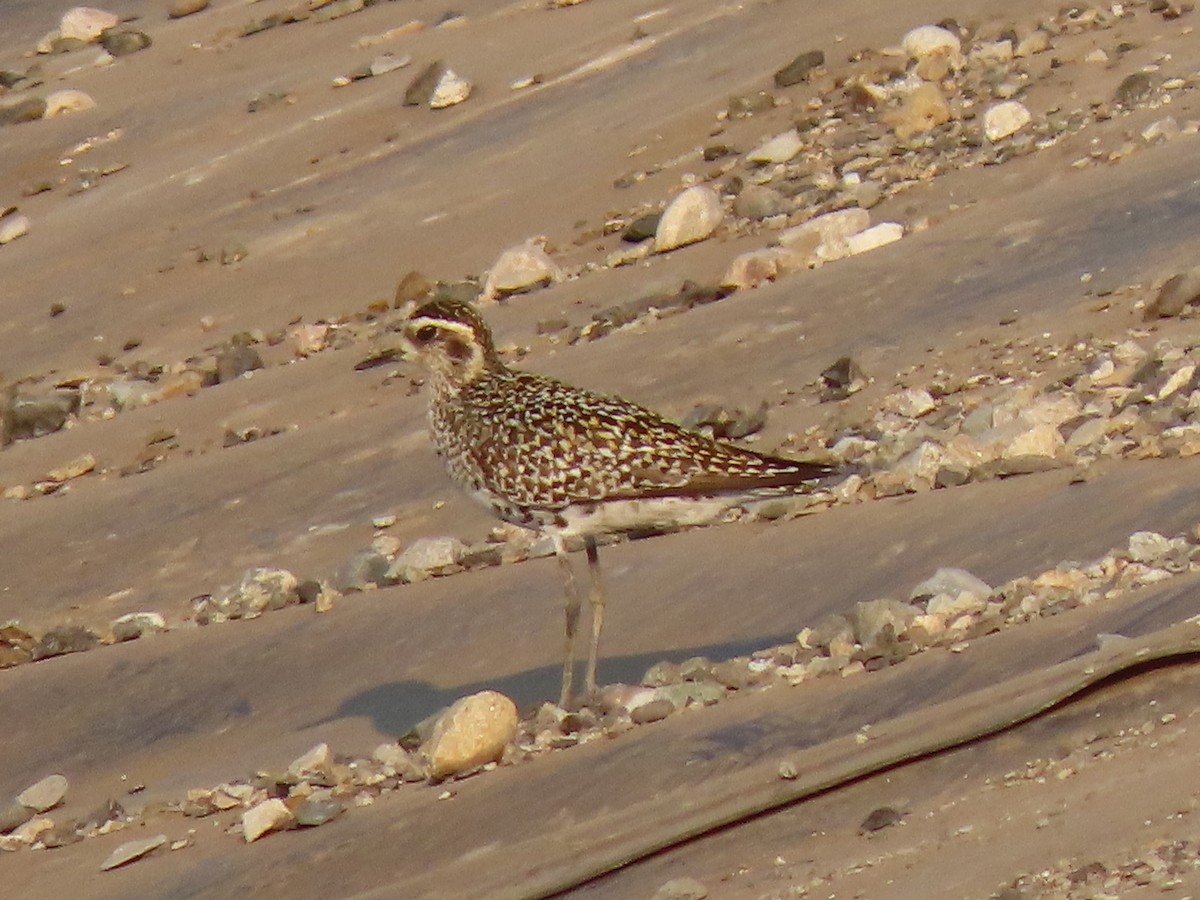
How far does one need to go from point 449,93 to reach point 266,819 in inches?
390

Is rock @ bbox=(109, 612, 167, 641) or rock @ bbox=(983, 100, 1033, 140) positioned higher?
rock @ bbox=(983, 100, 1033, 140)

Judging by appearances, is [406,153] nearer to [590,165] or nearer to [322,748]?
[590,165]

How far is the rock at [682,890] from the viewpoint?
21.2 ft

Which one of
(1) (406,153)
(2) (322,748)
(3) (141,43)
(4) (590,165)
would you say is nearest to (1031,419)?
(2) (322,748)

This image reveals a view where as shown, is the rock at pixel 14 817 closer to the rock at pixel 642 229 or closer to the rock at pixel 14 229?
the rock at pixel 642 229

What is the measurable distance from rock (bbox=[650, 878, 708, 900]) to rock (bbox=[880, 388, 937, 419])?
4.52 meters

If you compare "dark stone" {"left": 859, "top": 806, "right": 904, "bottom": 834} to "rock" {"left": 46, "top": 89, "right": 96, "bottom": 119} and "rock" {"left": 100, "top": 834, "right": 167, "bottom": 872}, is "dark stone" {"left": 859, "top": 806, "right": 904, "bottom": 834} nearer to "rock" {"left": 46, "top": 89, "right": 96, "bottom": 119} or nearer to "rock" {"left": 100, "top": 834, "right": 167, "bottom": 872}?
"rock" {"left": 100, "top": 834, "right": 167, "bottom": 872}

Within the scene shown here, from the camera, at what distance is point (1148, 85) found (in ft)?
45.6

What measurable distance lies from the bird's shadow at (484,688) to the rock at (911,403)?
6.65 ft

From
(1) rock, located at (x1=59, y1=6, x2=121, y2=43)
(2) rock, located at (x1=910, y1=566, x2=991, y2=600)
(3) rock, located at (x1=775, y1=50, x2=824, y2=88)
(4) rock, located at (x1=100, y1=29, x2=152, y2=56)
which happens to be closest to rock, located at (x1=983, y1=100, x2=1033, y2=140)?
(3) rock, located at (x1=775, y1=50, x2=824, y2=88)

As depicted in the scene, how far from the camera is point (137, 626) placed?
36.1ft

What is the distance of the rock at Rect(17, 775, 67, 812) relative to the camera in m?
9.18

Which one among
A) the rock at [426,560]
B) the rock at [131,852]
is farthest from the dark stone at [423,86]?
the rock at [131,852]

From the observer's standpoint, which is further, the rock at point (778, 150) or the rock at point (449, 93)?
the rock at point (449, 93)
